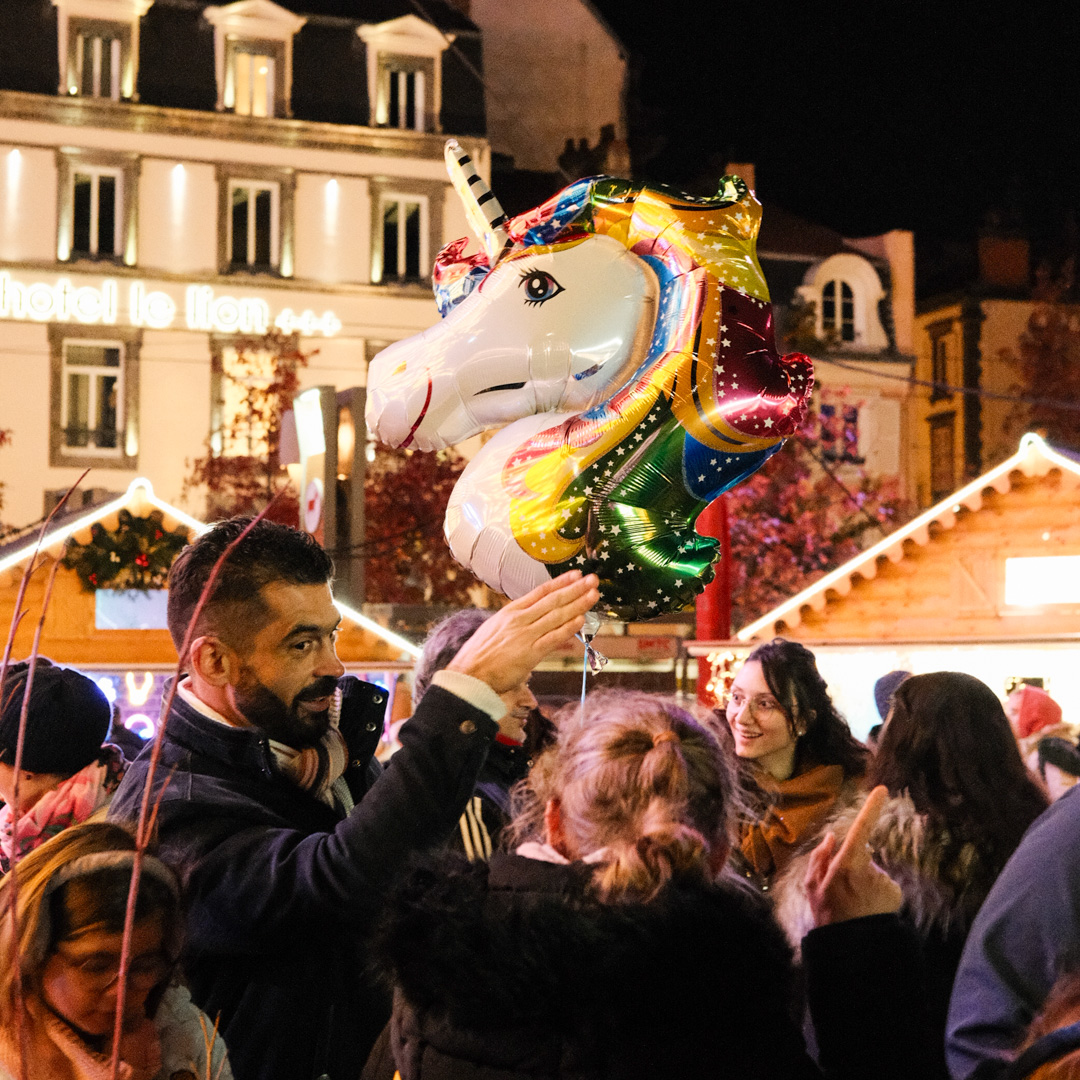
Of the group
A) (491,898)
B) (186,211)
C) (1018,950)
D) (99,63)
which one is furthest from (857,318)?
(491,898)

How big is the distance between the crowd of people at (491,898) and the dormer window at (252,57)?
22864 millimetres

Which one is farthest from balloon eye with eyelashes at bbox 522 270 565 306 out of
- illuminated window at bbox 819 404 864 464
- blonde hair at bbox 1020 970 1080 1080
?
illuminated window at bbox 819 404 864 464

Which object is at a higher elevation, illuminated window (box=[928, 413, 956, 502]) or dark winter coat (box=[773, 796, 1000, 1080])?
illuminated window (box=[928, 413, 956, 502])

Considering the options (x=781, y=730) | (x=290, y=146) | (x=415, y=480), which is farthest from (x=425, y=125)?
(x=781, y=730)

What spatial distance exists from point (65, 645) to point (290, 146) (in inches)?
614

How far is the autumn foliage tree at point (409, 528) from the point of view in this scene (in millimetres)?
20875

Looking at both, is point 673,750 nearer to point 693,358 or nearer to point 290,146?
point 693,358

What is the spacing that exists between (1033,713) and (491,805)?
3042 mm

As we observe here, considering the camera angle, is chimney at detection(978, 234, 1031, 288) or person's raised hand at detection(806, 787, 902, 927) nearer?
person's raised hand at detection(806, 787, 902, 927)

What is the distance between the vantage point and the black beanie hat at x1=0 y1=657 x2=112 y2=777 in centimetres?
294

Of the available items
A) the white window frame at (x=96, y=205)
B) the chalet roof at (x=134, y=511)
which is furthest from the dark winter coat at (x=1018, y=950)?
the white window frame at (x=96, y=205)

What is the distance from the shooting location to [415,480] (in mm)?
21141

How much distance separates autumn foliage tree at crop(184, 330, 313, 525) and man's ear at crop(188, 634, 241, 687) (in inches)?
772

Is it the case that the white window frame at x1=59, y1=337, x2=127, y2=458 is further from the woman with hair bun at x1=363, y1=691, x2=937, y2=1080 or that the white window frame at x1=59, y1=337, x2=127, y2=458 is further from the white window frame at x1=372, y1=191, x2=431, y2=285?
the woman with hair bun at x1=363, y1=691, x2=937, y2=1080
